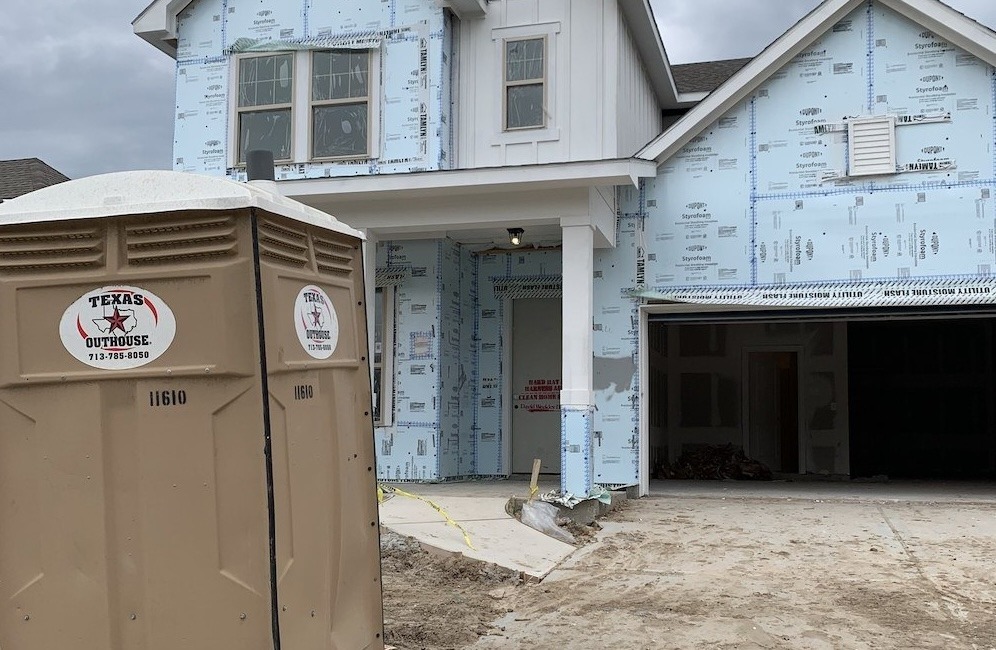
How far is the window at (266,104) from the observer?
1270 cm

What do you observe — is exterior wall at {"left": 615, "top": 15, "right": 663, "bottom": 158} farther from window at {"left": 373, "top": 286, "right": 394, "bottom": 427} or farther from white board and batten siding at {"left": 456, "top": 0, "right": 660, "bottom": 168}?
window at {"left": 373, "top": 286, "right": 394, "bottom": 427}

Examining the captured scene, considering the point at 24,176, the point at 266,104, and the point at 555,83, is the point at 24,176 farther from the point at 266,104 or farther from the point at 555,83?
the point at 555,83

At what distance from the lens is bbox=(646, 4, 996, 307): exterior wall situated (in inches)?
467

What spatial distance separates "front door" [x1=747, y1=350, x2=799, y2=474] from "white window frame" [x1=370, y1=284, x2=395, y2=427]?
850 cm

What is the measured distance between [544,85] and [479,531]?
584 centimetres

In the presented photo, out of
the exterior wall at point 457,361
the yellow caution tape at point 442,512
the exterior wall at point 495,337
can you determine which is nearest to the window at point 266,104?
the exterior wall at point 457,361

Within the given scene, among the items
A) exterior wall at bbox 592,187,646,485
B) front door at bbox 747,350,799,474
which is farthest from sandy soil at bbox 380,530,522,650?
front door at bbox 747,350,799,474

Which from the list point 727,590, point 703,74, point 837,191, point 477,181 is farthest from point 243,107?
point 703,74

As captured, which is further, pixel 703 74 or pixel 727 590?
pixel 703 74

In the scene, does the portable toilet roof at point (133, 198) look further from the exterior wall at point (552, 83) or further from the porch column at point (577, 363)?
the exterior wall at point (552, 83)

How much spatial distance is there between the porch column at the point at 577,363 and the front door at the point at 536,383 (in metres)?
3.43

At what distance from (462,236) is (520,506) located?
14.5ft

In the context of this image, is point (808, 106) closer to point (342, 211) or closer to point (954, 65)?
point (954, 65)

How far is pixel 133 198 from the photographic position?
3906mm
